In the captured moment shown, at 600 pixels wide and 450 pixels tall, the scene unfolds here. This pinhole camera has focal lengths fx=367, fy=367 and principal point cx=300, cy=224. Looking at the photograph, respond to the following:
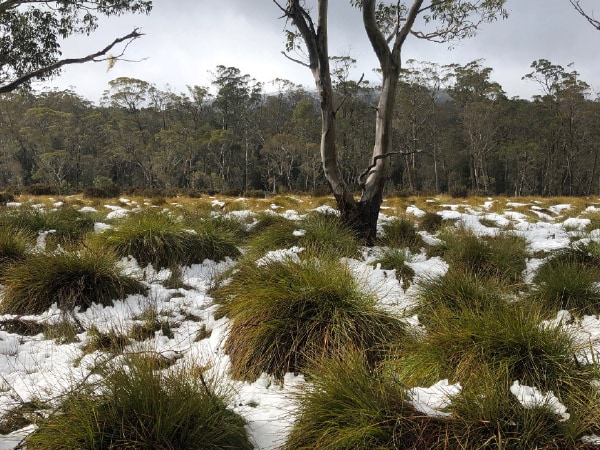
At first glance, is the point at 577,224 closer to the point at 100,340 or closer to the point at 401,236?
the point at 401,236

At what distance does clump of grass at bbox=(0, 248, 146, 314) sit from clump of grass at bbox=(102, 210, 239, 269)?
0.86 metres

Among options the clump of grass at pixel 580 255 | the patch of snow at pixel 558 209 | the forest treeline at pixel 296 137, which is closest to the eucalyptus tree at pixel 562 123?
the forest treeline at pixel 296 137

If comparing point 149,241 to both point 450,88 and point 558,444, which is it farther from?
point 450,88

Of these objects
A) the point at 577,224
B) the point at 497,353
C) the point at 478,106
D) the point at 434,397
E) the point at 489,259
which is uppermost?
the point at 478,106

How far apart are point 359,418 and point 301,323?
1034 millimetres

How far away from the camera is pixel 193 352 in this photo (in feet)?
10.1

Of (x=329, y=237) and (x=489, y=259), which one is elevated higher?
(x=329, y=237)

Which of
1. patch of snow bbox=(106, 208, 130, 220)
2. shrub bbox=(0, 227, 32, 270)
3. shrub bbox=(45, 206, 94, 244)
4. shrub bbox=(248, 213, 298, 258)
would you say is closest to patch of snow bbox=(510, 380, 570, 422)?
shrub bbox=(248, 213, 298, 258)

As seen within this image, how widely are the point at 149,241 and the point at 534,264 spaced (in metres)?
5.34

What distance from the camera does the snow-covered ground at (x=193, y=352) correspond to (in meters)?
2.06

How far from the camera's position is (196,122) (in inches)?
1773

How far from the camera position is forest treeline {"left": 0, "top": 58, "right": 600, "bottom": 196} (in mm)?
33688

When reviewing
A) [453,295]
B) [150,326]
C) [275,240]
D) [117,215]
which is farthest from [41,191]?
[453,295]

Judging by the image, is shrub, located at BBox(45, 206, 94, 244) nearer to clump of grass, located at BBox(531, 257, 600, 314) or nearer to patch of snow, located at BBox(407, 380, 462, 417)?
patch of snow, located at BBox(407, 380, 462, 417)
